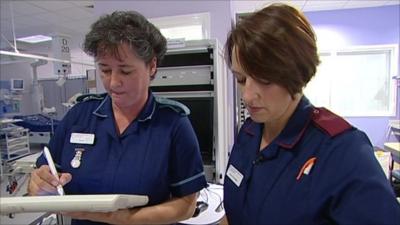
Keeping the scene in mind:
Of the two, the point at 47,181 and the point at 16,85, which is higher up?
the point at 16,85

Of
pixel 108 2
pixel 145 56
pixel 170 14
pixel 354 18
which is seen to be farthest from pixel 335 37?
pixel 145 56

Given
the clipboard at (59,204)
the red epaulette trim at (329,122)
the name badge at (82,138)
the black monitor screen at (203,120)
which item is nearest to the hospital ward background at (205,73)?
the black monitor screen at (203,120)

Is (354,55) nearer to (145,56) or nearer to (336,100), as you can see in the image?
(336,100)

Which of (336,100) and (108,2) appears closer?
(108,2)

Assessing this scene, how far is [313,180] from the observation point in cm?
62

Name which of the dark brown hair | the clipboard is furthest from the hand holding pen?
the dark brown hair

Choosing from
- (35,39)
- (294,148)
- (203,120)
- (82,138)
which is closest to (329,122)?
(294,148)

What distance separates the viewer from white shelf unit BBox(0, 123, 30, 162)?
3410 mm

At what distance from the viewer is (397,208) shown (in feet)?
1.80

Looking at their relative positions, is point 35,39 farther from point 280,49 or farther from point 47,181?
point 280,49

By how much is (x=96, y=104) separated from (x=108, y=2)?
7.15ft

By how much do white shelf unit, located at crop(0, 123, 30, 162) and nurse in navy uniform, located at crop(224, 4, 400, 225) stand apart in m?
3.61

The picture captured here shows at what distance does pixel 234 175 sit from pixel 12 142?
3.66 metres

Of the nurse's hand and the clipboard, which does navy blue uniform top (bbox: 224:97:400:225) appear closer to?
the clipboard
